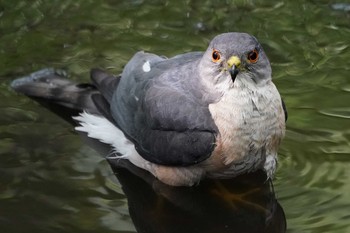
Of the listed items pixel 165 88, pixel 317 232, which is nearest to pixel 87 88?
pixel 165 88

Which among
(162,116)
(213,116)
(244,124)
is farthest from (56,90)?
(244,124)

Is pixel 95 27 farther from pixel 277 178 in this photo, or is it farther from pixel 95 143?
pixel 277 178

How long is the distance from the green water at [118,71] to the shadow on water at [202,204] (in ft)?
0.31

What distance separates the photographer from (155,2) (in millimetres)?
8453

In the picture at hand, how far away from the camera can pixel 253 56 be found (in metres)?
5.70

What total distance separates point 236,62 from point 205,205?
40.7 inches

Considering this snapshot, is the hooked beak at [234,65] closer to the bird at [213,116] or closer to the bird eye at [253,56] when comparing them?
the bird at [213,116]

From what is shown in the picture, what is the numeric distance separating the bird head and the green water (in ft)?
2.53

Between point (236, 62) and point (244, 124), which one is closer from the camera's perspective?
point (236, 62)

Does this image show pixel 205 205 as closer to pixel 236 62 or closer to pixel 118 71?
pixel 236 62

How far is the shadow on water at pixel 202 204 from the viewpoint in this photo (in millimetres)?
5617

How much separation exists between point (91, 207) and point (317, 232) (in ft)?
4.98

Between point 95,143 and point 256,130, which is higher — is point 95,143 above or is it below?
below

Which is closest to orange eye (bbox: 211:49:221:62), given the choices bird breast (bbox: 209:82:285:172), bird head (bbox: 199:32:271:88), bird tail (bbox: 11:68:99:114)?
bird head (bbox: 199:32:271:88)
